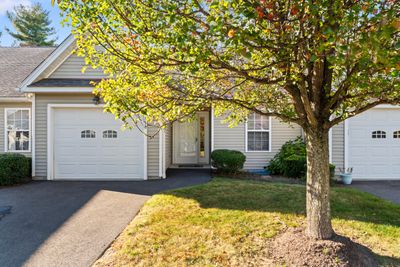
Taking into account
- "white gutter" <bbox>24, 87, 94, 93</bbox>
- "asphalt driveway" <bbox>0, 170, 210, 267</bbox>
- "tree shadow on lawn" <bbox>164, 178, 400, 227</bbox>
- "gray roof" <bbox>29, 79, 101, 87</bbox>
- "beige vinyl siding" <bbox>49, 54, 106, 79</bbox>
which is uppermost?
"beige vinyl siding" <bbox>49, 54, 106, 79</bbox>

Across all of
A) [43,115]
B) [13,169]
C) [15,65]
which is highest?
[15,65]

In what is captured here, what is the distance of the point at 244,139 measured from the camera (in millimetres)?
10859

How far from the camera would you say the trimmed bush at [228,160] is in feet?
32.0

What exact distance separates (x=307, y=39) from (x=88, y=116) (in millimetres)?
8016

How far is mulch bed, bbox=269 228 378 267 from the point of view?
11.6 feet

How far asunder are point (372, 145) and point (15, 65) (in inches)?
617

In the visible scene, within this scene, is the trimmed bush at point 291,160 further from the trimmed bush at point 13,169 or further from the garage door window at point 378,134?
the trimmed bush at point 13,169

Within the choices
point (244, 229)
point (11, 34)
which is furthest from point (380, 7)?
point (11, 34)

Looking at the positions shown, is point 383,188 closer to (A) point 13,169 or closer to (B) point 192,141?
(B) point 192,141

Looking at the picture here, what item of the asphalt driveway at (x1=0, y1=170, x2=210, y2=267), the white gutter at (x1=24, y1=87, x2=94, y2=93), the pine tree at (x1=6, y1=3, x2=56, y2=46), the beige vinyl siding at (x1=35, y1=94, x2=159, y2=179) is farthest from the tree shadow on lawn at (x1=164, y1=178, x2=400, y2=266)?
the pine tree at (x1=6, y1=3, x2=56, y2=46)

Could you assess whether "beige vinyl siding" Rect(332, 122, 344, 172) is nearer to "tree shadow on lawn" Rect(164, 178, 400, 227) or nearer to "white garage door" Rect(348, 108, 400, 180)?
"white garage door" Rect(348, 108, 400, 180)

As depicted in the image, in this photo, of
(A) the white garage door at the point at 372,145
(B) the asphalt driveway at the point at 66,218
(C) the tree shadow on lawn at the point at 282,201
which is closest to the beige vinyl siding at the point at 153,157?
(B) the asphalt driveway at the point at 66,218

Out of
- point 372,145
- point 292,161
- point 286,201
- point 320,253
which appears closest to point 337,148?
point 372,145

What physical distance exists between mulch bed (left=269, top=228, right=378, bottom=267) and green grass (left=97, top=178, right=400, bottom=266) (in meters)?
0.19
